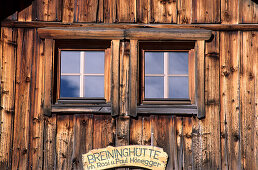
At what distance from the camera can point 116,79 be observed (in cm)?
589

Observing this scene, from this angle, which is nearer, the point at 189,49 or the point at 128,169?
the point at 128,169

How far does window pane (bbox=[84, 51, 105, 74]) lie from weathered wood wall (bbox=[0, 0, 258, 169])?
46 cm

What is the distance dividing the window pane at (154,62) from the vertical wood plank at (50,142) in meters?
1.75

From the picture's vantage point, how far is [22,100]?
19.2 ft

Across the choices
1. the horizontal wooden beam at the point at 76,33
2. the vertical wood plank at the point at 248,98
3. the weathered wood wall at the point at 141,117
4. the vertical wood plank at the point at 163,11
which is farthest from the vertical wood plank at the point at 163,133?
the vertical wood plank at the point at 163,11

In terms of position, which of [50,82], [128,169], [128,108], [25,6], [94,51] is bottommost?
[128,169]

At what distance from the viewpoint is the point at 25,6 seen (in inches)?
240

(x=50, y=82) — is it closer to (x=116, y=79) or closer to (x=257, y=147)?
(x=116, y=79)

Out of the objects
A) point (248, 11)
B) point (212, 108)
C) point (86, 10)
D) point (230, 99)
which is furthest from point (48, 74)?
point (248, 11)

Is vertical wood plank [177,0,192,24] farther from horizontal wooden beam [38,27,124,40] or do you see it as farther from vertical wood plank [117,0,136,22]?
horizontal wooden beam [38,27,124,40]

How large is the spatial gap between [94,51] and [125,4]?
3.11ft

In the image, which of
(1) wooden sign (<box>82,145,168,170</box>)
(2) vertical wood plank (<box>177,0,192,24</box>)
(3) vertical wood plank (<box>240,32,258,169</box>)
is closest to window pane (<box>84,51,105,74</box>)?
(1) wooden sign (<box>82,145,168,170</box>)

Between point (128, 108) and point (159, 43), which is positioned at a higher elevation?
point (159, 43)

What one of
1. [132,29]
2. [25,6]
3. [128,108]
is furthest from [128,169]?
Answer: [25,6]
